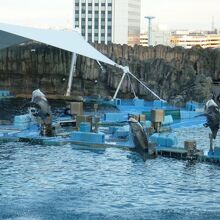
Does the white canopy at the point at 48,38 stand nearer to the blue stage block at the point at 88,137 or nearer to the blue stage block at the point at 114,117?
the blue stage block at the point at 114,117

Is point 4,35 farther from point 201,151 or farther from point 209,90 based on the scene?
point 201,151

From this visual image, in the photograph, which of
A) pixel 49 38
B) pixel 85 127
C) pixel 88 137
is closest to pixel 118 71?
pixel 49 38

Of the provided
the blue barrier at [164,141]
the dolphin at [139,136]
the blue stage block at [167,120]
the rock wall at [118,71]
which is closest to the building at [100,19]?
the rock wall at [118,71]

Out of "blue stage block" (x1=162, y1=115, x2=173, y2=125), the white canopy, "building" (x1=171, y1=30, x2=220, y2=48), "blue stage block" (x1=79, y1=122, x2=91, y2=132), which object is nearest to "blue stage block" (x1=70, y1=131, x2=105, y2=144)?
"blue stage block" (x1=79, y1=122, x2=91, y2=132)

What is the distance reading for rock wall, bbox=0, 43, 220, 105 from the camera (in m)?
42.0

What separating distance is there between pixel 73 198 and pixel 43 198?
0.73 meters

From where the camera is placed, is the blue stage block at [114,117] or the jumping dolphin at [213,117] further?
the blue stage block at [114,117]

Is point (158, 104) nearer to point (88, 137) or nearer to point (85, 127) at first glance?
point (85, 127)

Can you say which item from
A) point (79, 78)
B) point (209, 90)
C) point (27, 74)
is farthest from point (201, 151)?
point (27, 74)

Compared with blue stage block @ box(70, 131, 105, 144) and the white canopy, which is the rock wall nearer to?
the white canopy

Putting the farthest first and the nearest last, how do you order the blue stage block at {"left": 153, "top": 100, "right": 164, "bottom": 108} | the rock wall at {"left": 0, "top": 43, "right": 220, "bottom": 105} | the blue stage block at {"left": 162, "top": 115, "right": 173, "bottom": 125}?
the rock wall at {"left": 0, "top": 43, "right": 220, "bottom": 105} → the blue stage block at {"left": 153, "top": 100, "right": 164, "bottom": 108} → the blue stage block at {"left": 162, "top": 115, "right": 173, "bottom": 125}

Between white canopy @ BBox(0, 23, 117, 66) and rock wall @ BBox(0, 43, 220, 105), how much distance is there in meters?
6.90

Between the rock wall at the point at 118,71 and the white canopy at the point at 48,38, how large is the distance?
6900 mm

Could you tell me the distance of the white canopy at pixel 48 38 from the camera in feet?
101
